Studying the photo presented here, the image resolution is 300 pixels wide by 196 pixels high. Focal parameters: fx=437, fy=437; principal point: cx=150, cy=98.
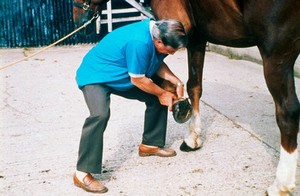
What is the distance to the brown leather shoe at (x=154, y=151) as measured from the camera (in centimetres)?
368

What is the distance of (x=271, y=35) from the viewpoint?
2652 mm

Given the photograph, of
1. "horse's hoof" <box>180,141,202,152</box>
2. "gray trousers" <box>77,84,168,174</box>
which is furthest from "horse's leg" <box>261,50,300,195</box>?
"gray trousers" <box>77,84,168,174</box>

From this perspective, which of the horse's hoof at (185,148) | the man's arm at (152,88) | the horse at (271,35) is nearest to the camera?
the horse at (271,35)

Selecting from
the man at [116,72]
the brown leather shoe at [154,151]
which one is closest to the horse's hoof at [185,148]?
the brown leather shoe at [154,151]

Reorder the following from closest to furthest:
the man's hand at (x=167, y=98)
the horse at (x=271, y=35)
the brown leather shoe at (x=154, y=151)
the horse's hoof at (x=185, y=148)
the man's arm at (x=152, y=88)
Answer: the horse at (x=271, y=35), the man's arm at (x=152, y=88), the man's hand at (x=167, y=98), the brown leather shoe at (x=154, y=151), the horse's hoof at (x=185, y=148)

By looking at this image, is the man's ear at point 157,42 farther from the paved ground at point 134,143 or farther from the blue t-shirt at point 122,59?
the paved ground at point 134,143

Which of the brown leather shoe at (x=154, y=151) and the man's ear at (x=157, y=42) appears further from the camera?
the brown leather shoe at (x=154, y=151)

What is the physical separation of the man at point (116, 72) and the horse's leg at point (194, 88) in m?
0.58

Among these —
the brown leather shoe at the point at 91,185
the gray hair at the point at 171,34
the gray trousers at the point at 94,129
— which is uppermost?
the gray hair at the point at 171,34

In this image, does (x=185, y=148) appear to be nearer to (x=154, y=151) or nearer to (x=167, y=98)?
(x=154, y=151)

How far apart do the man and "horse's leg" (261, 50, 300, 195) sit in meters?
0.62

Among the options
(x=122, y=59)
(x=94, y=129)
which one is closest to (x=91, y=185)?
(x=94, y=129)

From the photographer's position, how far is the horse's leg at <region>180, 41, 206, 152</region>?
3777mm

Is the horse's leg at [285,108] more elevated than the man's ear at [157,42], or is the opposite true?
the man's ear at [157,42]
